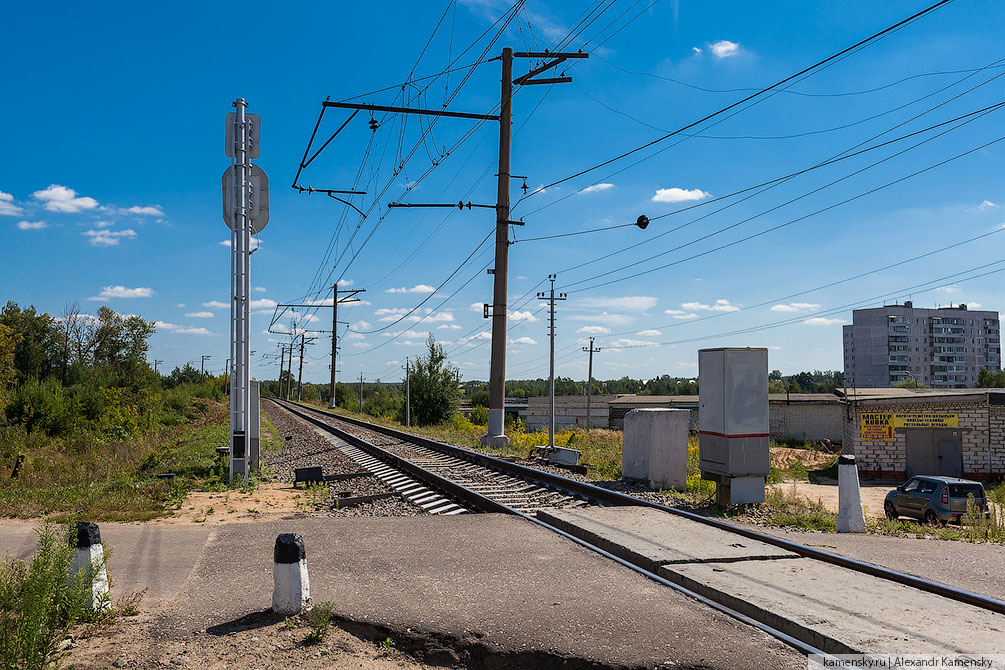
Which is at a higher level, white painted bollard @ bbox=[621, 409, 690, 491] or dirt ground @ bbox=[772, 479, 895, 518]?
white painted bollard @ bbox=[621, 409, 690, 491]

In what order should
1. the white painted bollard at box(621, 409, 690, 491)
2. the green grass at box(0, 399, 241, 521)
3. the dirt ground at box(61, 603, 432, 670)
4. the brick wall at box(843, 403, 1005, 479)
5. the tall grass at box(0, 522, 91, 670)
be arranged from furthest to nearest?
1. the brick wall at box(843, 403, 1005, 479)
2. the white painted bollard at box(621, 409, 690, 491)
3. the green grass at box(0, 399, 241, 521)
4. the dirt ground at box(61, 603, 432, 670)
5. the tall grass at box(0, 522, 91, 670)

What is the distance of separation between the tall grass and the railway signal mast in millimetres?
8189

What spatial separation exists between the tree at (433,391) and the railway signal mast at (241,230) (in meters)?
42.2

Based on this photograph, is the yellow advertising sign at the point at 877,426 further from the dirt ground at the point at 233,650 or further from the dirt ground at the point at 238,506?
the dirt ground at the point at 233,650

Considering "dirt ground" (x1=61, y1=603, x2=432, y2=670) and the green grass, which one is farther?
the green grass

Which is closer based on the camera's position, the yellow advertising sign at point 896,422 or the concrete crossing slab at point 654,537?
the concrete crossing slab at point 654,537

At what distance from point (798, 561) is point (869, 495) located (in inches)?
935

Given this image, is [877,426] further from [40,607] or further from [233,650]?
[40,607]

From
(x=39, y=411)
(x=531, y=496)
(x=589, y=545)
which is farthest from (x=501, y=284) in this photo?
(x=39, y=411)

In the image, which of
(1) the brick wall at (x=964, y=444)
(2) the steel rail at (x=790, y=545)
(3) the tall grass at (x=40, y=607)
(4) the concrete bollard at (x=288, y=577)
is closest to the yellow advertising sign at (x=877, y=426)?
(1) the brick wall at (x=964, y=444)

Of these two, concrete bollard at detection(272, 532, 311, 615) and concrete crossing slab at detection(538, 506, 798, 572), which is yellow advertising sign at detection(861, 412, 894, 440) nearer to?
concrete crossing slab at detection(538, 506, 798, 572)

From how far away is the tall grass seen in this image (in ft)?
13.5

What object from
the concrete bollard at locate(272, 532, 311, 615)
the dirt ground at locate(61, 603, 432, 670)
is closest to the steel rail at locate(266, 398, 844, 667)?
the dirt ground at locate(61, 603, 432, 670)

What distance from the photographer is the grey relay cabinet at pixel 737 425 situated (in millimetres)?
10828
